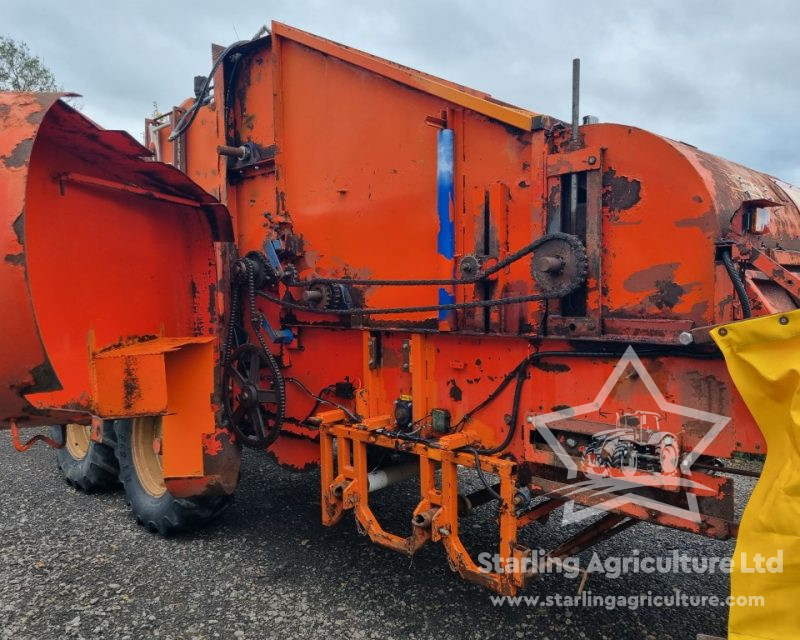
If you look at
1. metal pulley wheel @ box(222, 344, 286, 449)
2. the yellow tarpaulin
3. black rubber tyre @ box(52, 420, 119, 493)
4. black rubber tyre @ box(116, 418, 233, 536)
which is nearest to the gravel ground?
black rubber tyre @ box(116, 418, 233, 536)

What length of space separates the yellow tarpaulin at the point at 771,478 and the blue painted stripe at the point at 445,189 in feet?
4.39

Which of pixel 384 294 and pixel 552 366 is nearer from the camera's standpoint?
pixel 552 366

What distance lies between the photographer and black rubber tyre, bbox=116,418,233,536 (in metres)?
3.86

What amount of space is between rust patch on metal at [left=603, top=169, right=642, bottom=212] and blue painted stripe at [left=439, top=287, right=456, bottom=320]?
861mm

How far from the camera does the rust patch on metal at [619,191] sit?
2.35 meters

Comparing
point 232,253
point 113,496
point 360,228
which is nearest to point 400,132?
point 360,228

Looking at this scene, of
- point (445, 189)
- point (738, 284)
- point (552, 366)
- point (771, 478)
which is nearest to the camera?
point (771, 478)

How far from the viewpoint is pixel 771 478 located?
187 cm

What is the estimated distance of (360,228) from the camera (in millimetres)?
3389

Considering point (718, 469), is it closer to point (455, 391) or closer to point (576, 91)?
point (455, 391)

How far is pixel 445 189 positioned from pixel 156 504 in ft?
9.33

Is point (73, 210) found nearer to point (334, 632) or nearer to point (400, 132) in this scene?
point (400, 132)

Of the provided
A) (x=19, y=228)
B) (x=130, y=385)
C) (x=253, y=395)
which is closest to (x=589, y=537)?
(x=253, y=395)

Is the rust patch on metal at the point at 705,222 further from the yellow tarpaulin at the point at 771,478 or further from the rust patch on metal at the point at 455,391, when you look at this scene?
the rust patch on metal at the point at 455,391
